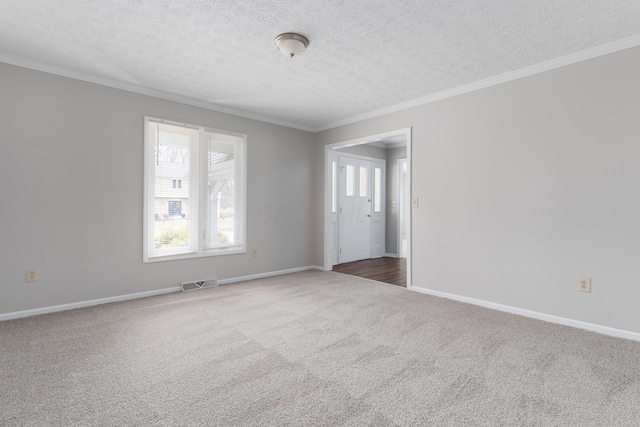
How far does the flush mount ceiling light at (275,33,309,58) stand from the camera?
2.47 metres

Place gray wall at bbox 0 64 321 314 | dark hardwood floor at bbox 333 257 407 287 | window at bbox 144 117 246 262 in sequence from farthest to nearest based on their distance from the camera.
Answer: dark hardwood floor at bbox 333 257 407 287 < window at bbox 144 117 246 262 < gray wall at bbox 0 64 321 314

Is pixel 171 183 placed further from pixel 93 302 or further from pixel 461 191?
pixel 461 191

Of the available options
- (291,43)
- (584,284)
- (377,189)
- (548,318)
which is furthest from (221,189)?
(584,284)

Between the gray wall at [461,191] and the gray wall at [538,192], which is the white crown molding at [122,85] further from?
the gray wall at [538,192]

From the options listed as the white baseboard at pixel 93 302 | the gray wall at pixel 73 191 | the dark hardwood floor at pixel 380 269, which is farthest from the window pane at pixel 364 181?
the gray wall at pixel 73 191

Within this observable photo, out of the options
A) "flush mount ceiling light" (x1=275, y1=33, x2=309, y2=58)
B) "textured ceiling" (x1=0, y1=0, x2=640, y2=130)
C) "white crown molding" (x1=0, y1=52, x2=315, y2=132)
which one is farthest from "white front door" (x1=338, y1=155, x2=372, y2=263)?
"flush mount ceiling light" (x1=275, y1=33, x2=309, y2=58)

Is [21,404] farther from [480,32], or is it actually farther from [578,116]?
[578,116]

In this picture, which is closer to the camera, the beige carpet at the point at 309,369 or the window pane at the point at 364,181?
the beige carpet at the point at 309,369

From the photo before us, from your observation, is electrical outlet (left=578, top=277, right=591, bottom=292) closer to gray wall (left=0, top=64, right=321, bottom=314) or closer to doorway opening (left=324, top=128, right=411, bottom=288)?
doorway opening (left=324, top=128, right=411, bottom=288)

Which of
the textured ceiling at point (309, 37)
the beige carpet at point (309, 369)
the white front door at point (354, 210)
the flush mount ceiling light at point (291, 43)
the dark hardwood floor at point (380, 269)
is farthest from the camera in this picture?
the white front door at point (354, 210)

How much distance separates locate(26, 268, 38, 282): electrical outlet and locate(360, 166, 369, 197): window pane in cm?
509

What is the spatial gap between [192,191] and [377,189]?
4.05 m

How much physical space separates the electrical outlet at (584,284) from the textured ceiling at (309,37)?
202cm

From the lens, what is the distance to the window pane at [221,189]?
423 centimetres
